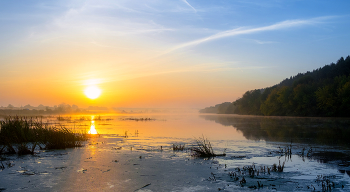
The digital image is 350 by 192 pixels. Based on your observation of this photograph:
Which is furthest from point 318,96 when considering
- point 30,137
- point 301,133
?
point 30,137

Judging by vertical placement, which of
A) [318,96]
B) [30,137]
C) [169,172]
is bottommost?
Result: [169,172]

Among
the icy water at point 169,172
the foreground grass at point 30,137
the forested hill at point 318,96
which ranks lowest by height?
the icy water at point 169,172

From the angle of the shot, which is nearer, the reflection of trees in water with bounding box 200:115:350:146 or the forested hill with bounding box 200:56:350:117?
the reflection of trees in water with bounding box 200:115:350:146

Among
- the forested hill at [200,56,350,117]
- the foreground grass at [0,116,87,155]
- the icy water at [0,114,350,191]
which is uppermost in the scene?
the forested hill at [200,56,350,117]

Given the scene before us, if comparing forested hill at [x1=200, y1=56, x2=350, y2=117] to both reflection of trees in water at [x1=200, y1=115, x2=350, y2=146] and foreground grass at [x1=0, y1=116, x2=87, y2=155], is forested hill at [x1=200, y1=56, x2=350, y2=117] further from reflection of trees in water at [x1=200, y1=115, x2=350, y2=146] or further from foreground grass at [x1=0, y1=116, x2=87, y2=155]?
foreground grass at [x1=0, y1=116, x2=87, y2=155]

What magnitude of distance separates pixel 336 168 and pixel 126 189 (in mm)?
6910

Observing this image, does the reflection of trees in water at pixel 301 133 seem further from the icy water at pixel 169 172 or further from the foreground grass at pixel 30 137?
the foreground grass at pixel 30 137

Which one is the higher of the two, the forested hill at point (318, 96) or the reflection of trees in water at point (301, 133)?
the forested hill at point (318, 96)

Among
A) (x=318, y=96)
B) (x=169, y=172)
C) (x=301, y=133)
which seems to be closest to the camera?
(x=169, y=172)

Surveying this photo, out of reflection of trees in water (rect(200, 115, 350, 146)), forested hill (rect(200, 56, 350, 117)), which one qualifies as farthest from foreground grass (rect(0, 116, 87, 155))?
forested hill (rect(200, 56, 350, 117))

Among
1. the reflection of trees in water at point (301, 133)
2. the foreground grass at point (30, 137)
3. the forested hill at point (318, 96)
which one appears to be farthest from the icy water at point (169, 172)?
the forested hill at point (318, 96)

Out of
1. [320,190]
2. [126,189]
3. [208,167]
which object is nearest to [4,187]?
[126,189]

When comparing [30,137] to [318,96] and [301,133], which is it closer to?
[301,133]

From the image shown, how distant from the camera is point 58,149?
12680mm
